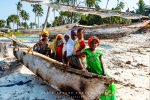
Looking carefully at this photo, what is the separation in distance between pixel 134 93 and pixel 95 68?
5.52 feet

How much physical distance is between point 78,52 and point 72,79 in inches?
22.3

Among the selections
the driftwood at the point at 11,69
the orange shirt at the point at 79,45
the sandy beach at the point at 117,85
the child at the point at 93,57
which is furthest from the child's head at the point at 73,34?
the driftwood at the point at 11,69

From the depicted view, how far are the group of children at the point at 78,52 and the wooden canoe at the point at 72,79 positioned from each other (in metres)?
0.13

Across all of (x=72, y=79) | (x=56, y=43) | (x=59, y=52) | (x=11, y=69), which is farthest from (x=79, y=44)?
(x=11, y=69)

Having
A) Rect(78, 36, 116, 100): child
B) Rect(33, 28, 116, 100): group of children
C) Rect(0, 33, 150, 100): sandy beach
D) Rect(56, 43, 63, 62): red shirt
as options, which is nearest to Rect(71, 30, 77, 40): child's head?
Rect(33, 28, 116, 100): group of children

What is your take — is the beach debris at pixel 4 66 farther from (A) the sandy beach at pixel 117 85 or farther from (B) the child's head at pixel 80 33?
(B) the child's head at pixel 80 33

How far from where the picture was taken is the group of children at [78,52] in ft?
11.9

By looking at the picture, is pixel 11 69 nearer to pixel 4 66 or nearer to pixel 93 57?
pixel 4 66

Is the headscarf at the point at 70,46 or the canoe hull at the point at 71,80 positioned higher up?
the headscarf at the point at 70,46

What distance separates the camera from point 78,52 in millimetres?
4074

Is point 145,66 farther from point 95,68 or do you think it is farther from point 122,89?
point 95,68

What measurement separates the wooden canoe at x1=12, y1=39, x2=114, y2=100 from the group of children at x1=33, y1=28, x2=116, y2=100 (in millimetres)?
131

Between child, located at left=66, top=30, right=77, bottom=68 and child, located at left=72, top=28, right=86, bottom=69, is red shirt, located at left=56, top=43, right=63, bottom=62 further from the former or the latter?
child, located at left=72, top=28, right=86, bottom=69

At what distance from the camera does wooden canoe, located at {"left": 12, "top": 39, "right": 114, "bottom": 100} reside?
344 centimetres
